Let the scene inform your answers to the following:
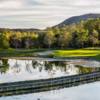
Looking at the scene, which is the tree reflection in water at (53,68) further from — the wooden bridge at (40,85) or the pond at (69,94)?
the pond at (69,94)

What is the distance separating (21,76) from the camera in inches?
3629

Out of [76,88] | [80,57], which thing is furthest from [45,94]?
[80,57]

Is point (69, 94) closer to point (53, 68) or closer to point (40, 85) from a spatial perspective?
point (40, 85)

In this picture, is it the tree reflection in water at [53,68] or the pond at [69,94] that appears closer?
the pond at [69,94]

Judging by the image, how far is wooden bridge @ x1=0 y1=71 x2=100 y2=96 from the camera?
66.5 metres

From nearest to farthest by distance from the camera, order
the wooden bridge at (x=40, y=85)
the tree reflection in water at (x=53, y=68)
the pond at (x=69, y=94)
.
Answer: the pond at (x=69, y=94) → the wooden bridge at (x=40, y=85) → the tree reflection in water at (x=53, y=68)

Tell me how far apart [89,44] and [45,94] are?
421 feet

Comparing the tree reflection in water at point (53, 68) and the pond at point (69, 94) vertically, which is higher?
the pond at point (69, 94)

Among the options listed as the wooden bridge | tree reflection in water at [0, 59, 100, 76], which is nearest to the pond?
the wooden bridge

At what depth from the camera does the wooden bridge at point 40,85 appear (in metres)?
66.5

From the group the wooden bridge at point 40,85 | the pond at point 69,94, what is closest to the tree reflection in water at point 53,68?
the wooden bridge at point 40,85

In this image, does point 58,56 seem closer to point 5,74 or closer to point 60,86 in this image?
point 5,74

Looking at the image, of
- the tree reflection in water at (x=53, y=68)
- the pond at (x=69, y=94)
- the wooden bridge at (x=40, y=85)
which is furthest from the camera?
the tree reflection in water at (x=53, y=68)

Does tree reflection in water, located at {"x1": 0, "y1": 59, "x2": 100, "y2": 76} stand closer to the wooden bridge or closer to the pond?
the wooden bridge
